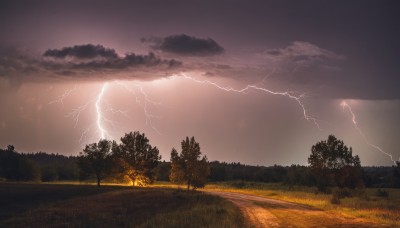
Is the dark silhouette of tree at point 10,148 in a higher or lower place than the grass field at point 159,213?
higher

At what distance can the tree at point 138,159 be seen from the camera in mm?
76625

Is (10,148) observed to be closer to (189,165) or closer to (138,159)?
(138,159)

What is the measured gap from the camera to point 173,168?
68.2 m

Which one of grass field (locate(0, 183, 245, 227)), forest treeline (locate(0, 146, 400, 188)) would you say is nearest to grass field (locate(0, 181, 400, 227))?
grass field (locate(0, 183, 245, 227))

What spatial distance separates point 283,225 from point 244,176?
339 feet

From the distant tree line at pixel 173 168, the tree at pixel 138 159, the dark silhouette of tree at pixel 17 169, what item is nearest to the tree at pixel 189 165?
the distant tree line at pixel 173 168

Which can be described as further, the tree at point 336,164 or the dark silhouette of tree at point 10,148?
the dark silhouette of tree at point 10,148

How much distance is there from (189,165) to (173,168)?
273 cm

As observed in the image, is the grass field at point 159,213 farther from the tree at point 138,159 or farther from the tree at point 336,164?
the tree at point 138,159

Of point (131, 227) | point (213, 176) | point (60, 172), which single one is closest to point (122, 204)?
point (131, 227)

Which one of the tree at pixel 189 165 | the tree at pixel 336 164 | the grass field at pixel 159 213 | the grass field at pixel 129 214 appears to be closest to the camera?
the grass field at pixel 159 213

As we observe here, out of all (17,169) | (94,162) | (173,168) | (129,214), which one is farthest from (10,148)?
(129,214)

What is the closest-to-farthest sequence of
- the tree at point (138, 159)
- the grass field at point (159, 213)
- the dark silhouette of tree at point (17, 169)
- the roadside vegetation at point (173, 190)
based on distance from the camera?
the grass field at point (159, 213), the roadside vegetation at point (173, 190), the tree at point (138, 159), the dark silhouette of tree at point (17, 169)

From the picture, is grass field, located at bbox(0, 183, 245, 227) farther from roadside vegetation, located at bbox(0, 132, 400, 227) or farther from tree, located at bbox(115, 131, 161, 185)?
tree, located at bbox(115, 131, 161, 185)
